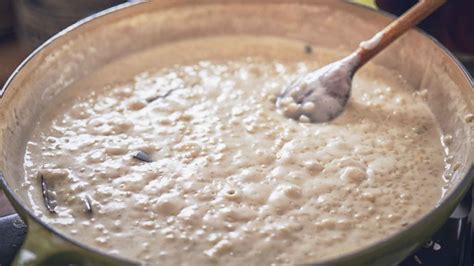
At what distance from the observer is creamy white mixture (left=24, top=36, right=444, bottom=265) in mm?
866

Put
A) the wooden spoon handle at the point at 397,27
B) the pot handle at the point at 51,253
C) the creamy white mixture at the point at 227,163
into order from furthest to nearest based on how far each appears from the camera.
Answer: the wooden spoon handle at the point at 397,27
the creamy white mixture at the point at 227,163
the pot handle at the point at 51,253

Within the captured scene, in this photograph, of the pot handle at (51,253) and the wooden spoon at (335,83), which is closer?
the pot handle at (51,253)

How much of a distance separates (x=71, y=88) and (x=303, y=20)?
46cm

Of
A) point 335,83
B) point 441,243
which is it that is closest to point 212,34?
point 335,83

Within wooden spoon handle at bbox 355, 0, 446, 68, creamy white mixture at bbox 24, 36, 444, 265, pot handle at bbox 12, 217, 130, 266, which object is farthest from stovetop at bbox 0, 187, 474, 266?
wooden spoon handle at bbox 355, 0, 446, 68

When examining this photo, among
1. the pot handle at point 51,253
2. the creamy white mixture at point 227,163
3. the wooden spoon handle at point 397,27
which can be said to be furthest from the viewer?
the wooden spoon handle at point 397,27

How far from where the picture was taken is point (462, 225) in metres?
0.94

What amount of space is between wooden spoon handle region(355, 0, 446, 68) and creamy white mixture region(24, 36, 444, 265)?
3.6 inches

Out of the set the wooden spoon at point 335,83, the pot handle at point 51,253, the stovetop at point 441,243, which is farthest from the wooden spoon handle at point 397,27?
the pot handle at point 51,253

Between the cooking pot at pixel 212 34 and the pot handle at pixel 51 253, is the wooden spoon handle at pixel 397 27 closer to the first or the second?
the cooking pot at pixel 212 34

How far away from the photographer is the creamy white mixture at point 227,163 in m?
0.87

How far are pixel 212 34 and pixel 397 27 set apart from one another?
0.38m

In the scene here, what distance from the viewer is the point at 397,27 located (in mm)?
1106

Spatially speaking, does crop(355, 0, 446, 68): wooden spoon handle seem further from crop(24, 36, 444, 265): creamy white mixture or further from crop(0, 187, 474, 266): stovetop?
crop(0, 187, 474, 266): stovetop
